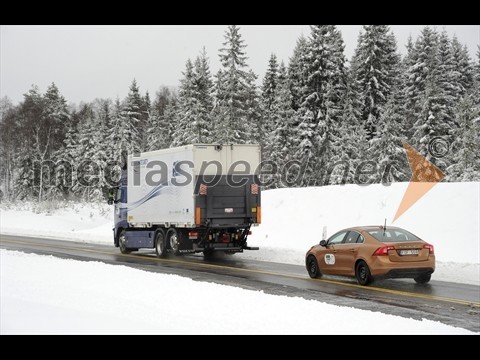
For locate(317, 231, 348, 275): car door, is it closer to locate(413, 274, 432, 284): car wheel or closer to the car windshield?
the car windshield

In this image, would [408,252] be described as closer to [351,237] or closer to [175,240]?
[351,237]

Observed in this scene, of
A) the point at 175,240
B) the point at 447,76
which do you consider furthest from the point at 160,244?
the point at 447,76

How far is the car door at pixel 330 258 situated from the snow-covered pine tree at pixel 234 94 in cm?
3716

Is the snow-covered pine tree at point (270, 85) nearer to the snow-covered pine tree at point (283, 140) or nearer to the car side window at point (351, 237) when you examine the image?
the snow-covered pine tree at point (283, 140)

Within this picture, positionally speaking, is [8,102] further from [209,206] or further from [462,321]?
[462,321]

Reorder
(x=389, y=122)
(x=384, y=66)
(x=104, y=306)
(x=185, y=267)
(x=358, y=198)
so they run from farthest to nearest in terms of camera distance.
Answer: (x=384, y=66) → (x=389, y=122) → (x=358, y=198) → (x=185, y=267) → (x=104, y=306)

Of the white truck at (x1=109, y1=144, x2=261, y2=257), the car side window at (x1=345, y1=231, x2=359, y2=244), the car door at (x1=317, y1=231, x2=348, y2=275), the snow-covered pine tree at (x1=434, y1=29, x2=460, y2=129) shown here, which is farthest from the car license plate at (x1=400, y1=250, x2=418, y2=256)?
the snow-covered pine tree at (x1=434, y1=29, x2=460, y2=129)

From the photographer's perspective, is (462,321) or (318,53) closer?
(462,321)

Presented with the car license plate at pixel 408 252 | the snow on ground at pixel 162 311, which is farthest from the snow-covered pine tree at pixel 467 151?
the snow on ground at pixel 162 311

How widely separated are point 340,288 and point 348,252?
4.39 ft

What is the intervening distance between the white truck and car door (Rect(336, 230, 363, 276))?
20.1 ft

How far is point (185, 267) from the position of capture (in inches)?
741
